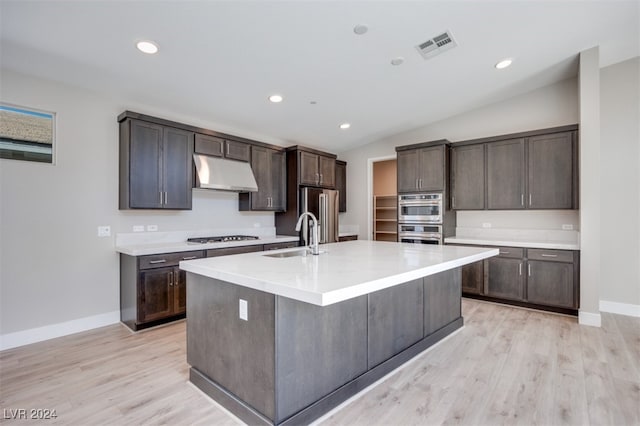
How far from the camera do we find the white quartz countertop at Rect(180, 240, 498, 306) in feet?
4.78

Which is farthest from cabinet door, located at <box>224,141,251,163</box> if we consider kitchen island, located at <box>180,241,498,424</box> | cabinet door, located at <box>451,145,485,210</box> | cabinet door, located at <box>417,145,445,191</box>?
cabinet door, located at <box>451,145,485,210</box>

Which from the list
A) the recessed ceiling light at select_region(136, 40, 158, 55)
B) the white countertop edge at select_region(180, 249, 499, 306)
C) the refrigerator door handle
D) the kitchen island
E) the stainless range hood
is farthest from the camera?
the refrigerator door handle

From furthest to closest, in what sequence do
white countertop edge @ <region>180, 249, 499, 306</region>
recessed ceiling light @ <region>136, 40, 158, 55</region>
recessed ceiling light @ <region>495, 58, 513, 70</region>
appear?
recessed ceiling light @ <region>495, 58, 513, 70</region>, recessed ceiling light @ <region>136, 40, 158, 55</region>, white countertop edge @ <region>180, 249, 499, 306</region>

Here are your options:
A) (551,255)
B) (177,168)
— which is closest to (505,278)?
(551,255)

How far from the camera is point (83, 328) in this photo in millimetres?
3359

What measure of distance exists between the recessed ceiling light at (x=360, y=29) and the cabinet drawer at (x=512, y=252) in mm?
3356

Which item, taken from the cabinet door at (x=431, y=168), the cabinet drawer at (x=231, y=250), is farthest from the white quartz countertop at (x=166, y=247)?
the cabinet door at (x=431, y=168)

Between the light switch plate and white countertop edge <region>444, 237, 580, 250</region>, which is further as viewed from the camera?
white countertop edge <region>444, 237, 580, 250</region>

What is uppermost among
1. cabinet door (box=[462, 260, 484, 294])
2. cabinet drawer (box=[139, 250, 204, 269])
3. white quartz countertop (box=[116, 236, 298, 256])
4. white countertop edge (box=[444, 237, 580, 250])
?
white quartz countertop (box=[116, 236, 298, 256])

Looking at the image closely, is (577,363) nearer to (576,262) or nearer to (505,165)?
(576,262)

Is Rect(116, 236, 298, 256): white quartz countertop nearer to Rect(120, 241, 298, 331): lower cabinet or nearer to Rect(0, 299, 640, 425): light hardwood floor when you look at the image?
Rect(120, 241, 298, 331): lower cabinet

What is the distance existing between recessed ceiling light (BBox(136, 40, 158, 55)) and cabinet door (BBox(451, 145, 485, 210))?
4.34 m

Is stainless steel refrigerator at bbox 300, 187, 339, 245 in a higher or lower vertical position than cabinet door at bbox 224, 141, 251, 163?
lower

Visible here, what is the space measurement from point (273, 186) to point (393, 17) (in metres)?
3.02
